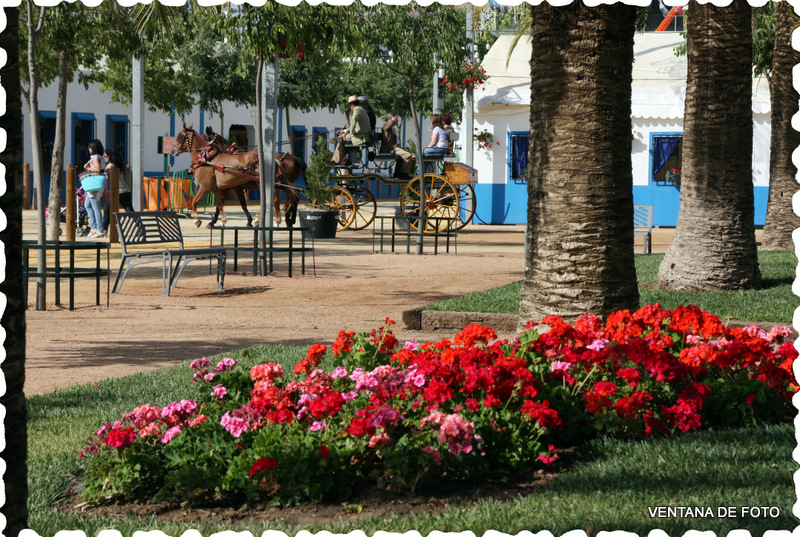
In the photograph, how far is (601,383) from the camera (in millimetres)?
4609

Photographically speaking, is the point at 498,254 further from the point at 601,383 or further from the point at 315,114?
the point at 315,114

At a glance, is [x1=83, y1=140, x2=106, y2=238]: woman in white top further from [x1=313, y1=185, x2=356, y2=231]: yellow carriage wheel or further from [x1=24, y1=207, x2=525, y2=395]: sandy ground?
[x1=313, y1=185, x2=356, y2=231]: yellow carriage wheel

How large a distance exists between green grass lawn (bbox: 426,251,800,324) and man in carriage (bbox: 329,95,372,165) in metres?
10.8

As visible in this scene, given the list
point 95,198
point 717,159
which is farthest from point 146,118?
point 717,159

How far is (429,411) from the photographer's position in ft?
14.0

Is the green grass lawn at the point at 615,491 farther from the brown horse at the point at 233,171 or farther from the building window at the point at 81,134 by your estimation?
the building window at the point at 81,134

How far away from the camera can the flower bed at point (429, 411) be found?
13.2 ft

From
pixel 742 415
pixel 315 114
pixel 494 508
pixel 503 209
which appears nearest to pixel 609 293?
pixel 742 415

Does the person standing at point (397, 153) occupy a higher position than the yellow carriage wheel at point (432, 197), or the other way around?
the person standing at point (397, 153)

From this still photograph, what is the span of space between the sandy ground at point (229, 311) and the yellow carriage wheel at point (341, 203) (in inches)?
239

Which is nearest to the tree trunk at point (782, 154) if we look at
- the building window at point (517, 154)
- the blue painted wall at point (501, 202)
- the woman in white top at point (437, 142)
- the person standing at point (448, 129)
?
the woman in white top at point (437, 142)

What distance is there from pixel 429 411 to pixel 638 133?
22.8m

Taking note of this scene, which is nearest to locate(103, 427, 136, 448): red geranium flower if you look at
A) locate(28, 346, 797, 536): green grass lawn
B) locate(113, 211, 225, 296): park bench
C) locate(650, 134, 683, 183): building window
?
locate(28, 346, 797, 536): green grass lawn

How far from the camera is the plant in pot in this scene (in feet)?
68.3
